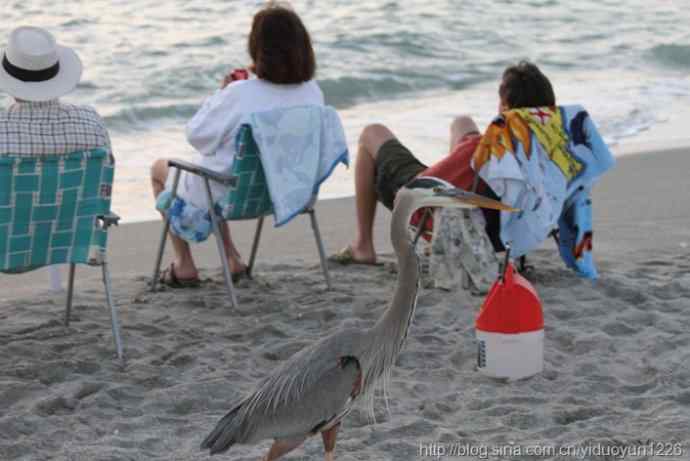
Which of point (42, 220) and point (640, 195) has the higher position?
point (42, 220)

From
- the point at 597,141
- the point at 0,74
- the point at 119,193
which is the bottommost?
the point at 119,193

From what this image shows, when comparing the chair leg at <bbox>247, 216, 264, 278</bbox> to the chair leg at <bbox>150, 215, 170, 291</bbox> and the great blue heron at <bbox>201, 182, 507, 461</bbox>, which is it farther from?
the great blue heron at <bbox>201, 182, 507, 461</bbox>

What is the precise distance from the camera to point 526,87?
18.6 feet

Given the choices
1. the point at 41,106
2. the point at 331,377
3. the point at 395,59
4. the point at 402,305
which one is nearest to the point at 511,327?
the point at 402,305

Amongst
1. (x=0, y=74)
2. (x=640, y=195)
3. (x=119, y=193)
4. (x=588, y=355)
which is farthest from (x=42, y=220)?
(x=640, y=195)

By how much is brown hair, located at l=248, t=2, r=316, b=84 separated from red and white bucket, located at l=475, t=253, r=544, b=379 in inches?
63.3

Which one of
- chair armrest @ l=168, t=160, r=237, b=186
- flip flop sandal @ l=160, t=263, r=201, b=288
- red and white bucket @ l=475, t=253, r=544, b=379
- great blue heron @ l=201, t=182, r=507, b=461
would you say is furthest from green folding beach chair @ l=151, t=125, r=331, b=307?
great blue heron @ l=201, t=182, r=507, b=461

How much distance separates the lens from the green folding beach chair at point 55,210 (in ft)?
14.6

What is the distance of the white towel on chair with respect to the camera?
5321 mm

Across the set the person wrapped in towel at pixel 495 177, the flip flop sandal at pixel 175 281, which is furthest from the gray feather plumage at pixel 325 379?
the flip flop sandal at pixel 175 281

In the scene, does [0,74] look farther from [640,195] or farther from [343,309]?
[640,195]

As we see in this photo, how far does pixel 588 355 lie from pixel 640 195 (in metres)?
3.05

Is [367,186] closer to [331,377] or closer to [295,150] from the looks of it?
[295,150]

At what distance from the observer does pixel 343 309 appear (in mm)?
5426
